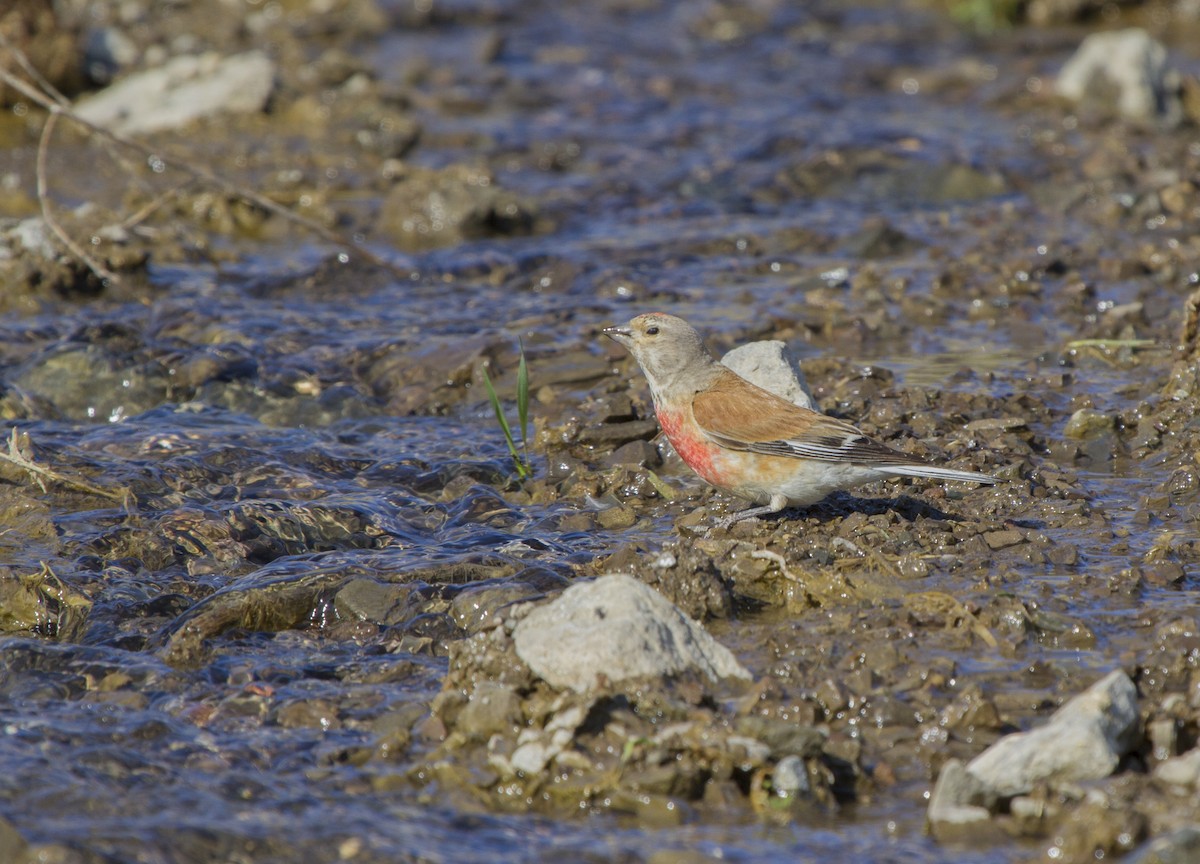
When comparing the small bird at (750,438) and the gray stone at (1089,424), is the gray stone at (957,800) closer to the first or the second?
the small bird at (750,438)

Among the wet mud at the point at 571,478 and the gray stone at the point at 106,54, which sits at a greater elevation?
the gray stone at the point at 106,54

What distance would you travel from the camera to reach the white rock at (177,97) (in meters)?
12.7

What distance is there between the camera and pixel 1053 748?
4.21 metres

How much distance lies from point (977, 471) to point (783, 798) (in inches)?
112

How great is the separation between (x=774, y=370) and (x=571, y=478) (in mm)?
1181

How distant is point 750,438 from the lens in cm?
627

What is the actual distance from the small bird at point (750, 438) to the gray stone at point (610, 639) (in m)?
1.43

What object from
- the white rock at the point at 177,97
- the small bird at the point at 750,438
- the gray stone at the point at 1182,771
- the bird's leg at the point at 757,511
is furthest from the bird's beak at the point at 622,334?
the white rock at the point at 177,97

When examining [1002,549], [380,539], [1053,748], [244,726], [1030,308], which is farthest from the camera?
[1030,308]

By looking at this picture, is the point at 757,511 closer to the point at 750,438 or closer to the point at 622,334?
the point at 750,438

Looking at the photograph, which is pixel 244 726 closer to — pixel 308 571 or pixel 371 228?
pixel 308 571

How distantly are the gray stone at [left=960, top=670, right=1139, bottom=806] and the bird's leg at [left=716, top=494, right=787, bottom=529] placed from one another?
2113 millimetres

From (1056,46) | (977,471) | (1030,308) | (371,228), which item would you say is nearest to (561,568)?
(977,471)

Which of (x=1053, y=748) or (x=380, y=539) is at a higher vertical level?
(x=1053, y=748)
